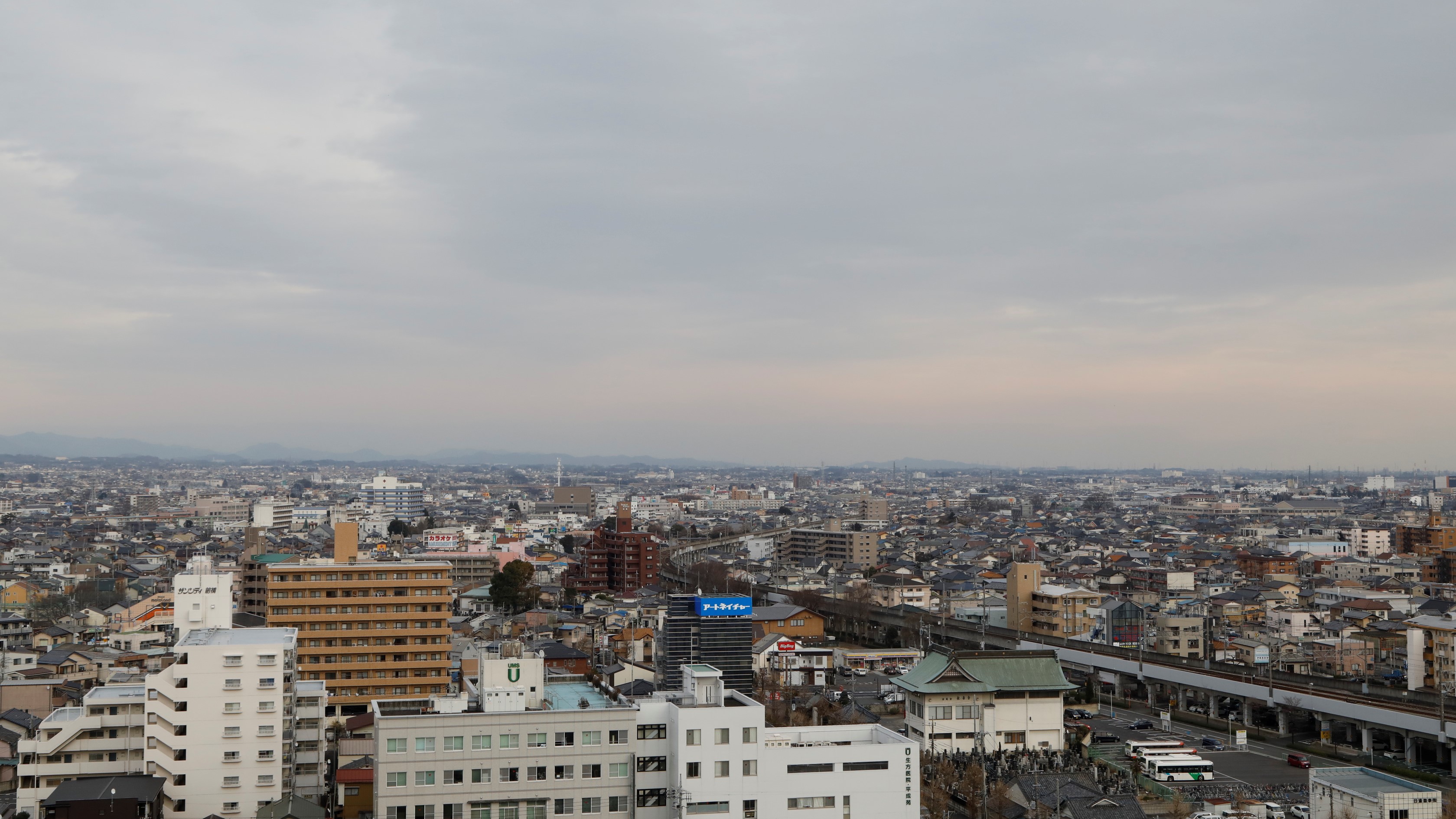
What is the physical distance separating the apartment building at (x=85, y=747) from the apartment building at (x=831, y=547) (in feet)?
160

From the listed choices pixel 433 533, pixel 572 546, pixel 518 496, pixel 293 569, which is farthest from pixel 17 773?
pixel 518 496

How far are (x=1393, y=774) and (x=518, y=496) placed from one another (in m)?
115

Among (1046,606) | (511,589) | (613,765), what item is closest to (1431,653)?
(1046,606)

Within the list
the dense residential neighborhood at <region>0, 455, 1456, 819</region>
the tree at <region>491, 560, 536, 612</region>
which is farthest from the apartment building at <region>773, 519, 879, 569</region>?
the tree at <region>491, 560, 536, 612</region>

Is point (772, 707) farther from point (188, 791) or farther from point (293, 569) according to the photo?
point (188, 791)

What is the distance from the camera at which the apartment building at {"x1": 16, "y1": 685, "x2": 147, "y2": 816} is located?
55.5ft

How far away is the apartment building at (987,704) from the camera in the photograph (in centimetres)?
2392

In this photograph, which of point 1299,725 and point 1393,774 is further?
point 1299,725

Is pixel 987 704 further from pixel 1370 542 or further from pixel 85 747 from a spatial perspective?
pixel 1370 542

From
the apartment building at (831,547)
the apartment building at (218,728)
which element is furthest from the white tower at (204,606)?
the apartment building at (831,547)

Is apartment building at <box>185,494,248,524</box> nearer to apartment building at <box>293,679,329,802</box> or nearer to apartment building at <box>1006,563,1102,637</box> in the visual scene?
apartment building at <box>1006,563,1102,637</box>

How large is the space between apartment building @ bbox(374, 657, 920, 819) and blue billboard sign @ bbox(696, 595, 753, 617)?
12573mm

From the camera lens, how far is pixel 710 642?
27469 millimetres

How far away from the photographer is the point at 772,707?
25531 millimetres
